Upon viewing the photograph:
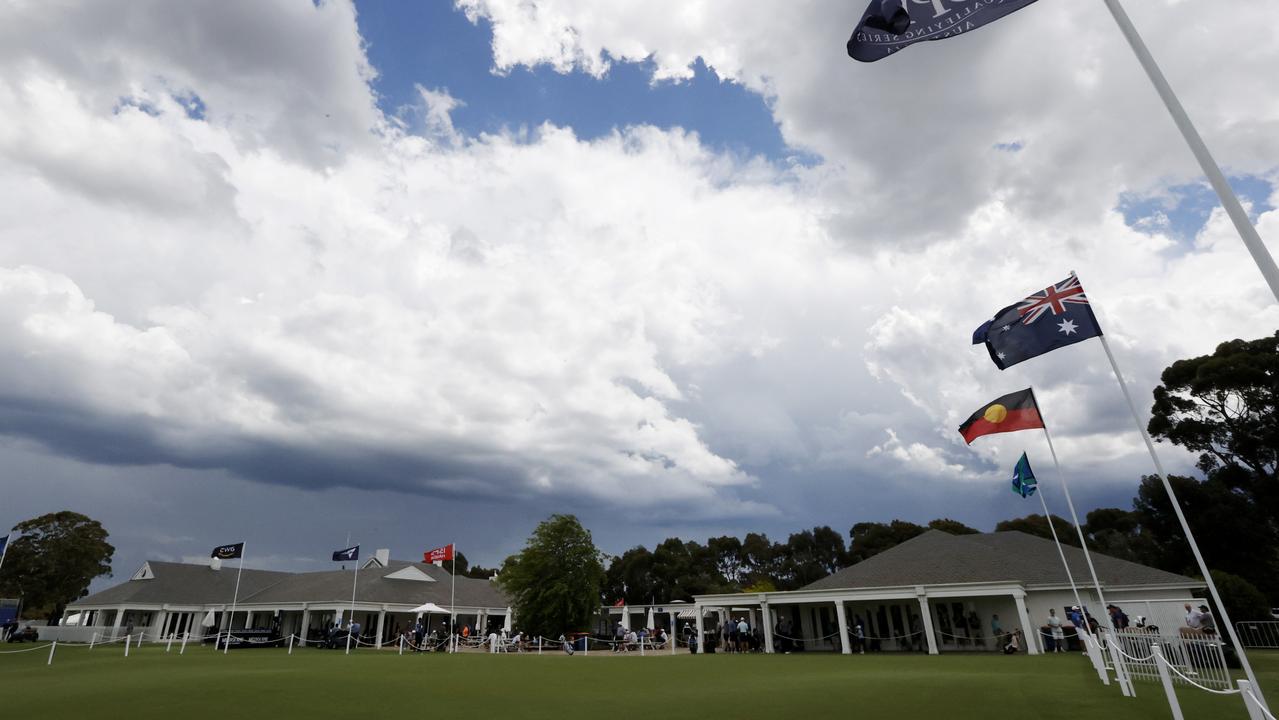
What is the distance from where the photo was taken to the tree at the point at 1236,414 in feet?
124

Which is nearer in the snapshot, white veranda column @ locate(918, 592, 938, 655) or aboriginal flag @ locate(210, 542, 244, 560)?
white veranda column @ locate(918, 592, 938, 655)

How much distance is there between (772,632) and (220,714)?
30.9 meters

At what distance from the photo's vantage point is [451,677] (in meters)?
18.4

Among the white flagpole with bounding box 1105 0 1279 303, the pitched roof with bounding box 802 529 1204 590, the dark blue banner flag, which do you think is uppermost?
the dark blue banner flag

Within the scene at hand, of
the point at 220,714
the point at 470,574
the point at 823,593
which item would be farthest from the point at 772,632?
the point at 470,574

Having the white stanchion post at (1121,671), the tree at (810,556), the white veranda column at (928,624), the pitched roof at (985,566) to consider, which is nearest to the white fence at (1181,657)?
the white stanchion post at (1121,671)

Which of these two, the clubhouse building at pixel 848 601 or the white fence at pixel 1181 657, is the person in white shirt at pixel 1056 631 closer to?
the clubhouse building at pixel 848 601

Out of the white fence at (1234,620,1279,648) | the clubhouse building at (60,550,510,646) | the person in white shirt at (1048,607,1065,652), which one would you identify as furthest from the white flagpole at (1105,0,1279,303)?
the clubhouse building at (60,550,510,646)

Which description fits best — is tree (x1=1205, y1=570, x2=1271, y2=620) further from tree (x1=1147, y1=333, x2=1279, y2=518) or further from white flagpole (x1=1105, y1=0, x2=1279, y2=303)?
white flagpole (x1=1105, y1=0, x2=1279, y2=303)

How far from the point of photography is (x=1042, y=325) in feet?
38.6

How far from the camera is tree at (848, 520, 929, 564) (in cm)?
8319

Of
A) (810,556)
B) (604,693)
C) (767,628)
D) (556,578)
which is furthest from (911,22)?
(810,556)

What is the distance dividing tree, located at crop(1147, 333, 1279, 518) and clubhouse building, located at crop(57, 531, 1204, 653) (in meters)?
12.1

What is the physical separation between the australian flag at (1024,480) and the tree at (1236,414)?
29.2 metres
